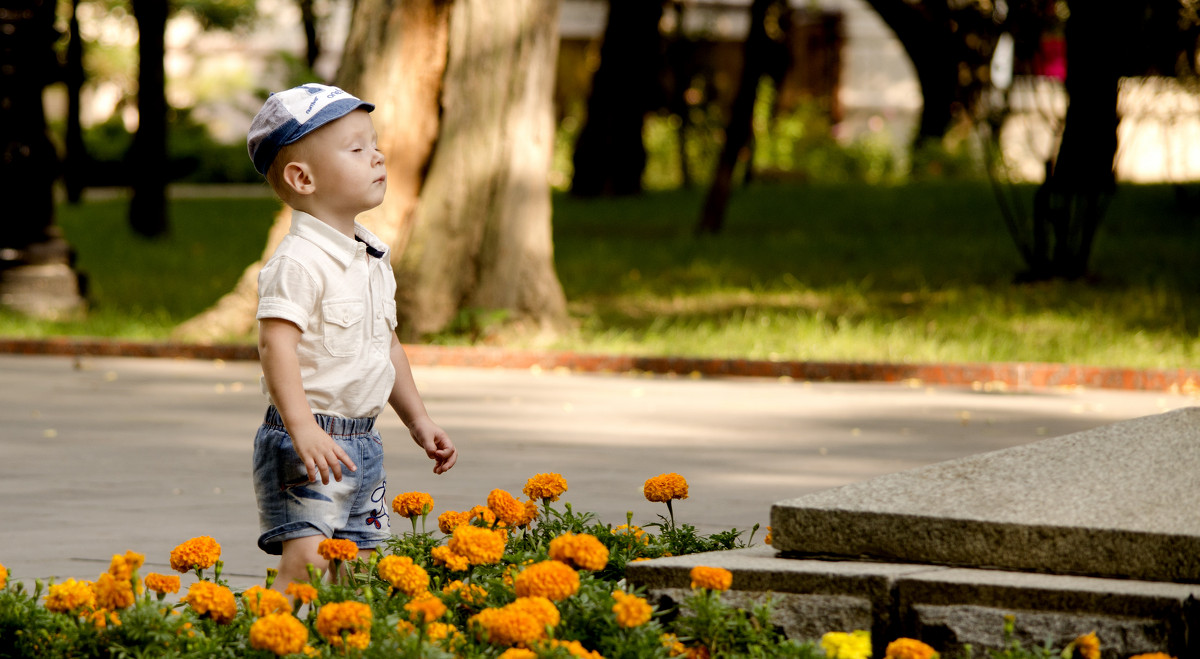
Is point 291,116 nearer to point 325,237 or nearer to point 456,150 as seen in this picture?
point 325,237

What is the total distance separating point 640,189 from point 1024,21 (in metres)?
14.8

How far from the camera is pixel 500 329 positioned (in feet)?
37.8

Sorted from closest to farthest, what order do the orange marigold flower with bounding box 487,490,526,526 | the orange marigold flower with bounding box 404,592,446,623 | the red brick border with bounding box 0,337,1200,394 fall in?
the orange marigold flower with bounding box 404,592,446,623 → the orange marigold flower with bounding box 487,490,526,526 → the red brick border with bounding box 0,337,1200,394

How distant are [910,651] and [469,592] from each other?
1012 mm

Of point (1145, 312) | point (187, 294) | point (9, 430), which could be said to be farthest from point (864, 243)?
point (9, 430)

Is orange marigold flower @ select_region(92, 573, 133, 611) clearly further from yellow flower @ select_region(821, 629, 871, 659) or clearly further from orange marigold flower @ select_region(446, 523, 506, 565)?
yellow flower @ select_region(821, 629, 871, 659)

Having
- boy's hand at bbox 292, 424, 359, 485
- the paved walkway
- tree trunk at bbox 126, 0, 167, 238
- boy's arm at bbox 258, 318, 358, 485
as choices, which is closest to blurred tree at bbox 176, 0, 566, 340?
the paved walkway

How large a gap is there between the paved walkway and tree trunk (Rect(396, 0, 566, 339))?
3.02 feet

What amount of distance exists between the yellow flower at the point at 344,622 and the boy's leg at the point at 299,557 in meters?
0.59

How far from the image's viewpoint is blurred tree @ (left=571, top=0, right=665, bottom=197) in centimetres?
2808

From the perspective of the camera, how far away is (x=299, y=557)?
344 centimetres

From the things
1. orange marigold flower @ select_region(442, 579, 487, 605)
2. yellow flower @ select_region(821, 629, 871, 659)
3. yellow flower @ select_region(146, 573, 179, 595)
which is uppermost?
yellow flower @ select_region(821, 629, 871, 659)

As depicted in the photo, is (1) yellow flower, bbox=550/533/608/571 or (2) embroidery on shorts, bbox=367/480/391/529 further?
(2) embroidery on shorts, bbox=367/480/391/529

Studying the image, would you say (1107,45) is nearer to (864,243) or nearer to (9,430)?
(864,243)
